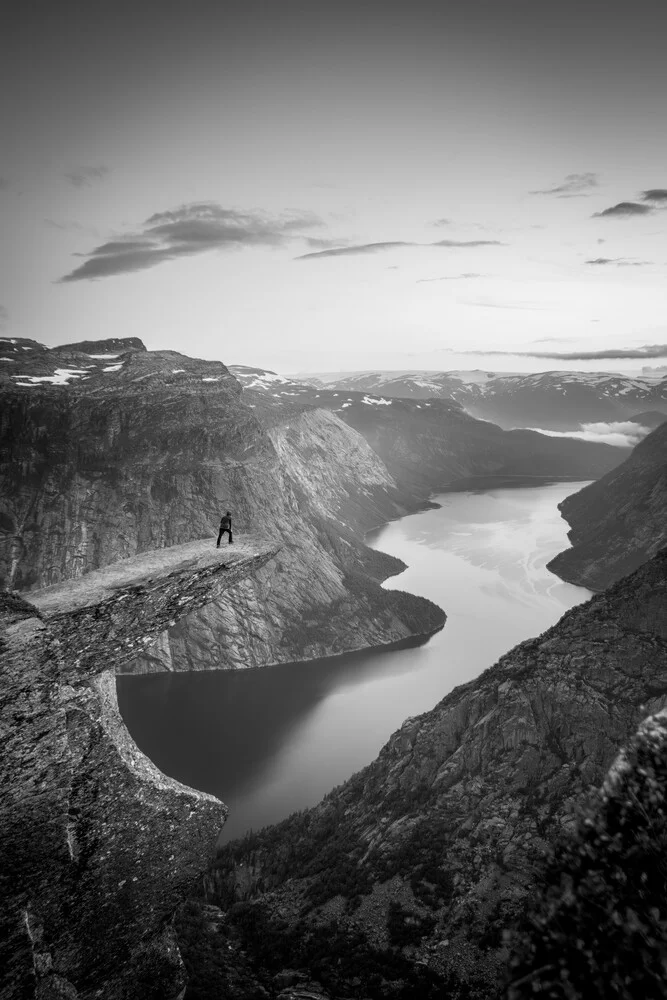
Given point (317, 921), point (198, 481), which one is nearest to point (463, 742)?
point (317, 921)

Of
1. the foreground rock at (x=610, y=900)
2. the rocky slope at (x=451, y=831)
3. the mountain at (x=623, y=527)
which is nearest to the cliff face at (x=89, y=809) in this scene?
the rocky slope at (x=451, y=831)

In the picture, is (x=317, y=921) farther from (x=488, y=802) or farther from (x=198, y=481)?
(x=198, y=481)

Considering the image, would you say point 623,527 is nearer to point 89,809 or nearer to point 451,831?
point 451,831

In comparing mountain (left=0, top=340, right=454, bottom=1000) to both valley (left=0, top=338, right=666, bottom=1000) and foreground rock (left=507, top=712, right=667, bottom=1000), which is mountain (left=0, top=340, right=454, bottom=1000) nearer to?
valley (left=0, top=338, right=666, bottom=1000)

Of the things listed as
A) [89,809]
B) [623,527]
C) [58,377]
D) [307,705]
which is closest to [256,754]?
[307,705]

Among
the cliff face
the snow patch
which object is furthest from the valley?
the snow patch
